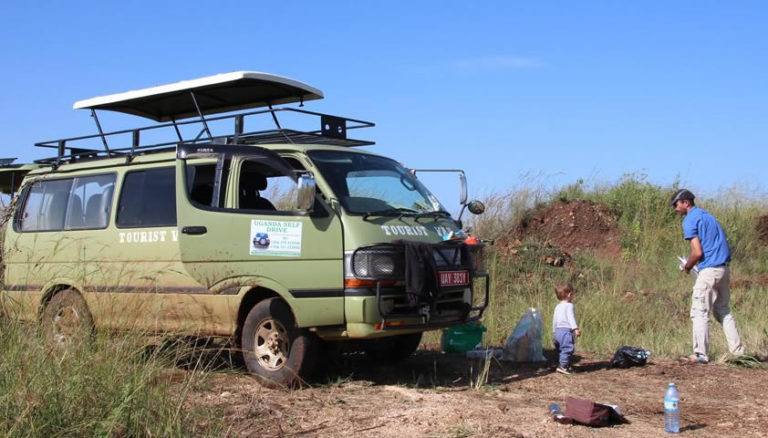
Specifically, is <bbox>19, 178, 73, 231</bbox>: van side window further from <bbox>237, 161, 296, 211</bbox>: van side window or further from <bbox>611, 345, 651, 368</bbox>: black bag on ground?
<bbox>611, 345, 651, 368</bbox>: black bag on ground

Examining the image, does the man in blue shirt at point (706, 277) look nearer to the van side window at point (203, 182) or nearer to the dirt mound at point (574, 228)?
the van side window at point (203, 182)

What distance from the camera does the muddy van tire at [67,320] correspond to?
5359 millimetres

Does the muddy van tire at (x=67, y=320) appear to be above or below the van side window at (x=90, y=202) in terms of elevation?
below

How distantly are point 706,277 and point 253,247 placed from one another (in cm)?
492

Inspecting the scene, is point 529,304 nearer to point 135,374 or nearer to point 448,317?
point 448,317

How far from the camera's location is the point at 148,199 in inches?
314

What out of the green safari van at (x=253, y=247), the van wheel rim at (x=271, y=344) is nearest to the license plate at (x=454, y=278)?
the green safari van at (x=253, y=247)

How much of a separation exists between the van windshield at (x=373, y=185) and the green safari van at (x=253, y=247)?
16 millimetres

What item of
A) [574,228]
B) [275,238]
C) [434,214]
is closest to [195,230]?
[275,238]

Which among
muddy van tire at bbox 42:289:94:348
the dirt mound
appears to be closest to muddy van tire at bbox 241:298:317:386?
muddy van tire at bbox 42:289:94:348

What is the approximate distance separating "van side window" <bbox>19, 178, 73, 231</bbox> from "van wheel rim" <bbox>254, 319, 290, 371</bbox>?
3.07 metres

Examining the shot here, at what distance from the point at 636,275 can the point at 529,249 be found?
198 centimetres

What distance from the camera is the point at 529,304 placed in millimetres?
11711

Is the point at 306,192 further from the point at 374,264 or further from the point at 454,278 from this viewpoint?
the point at 454,278
